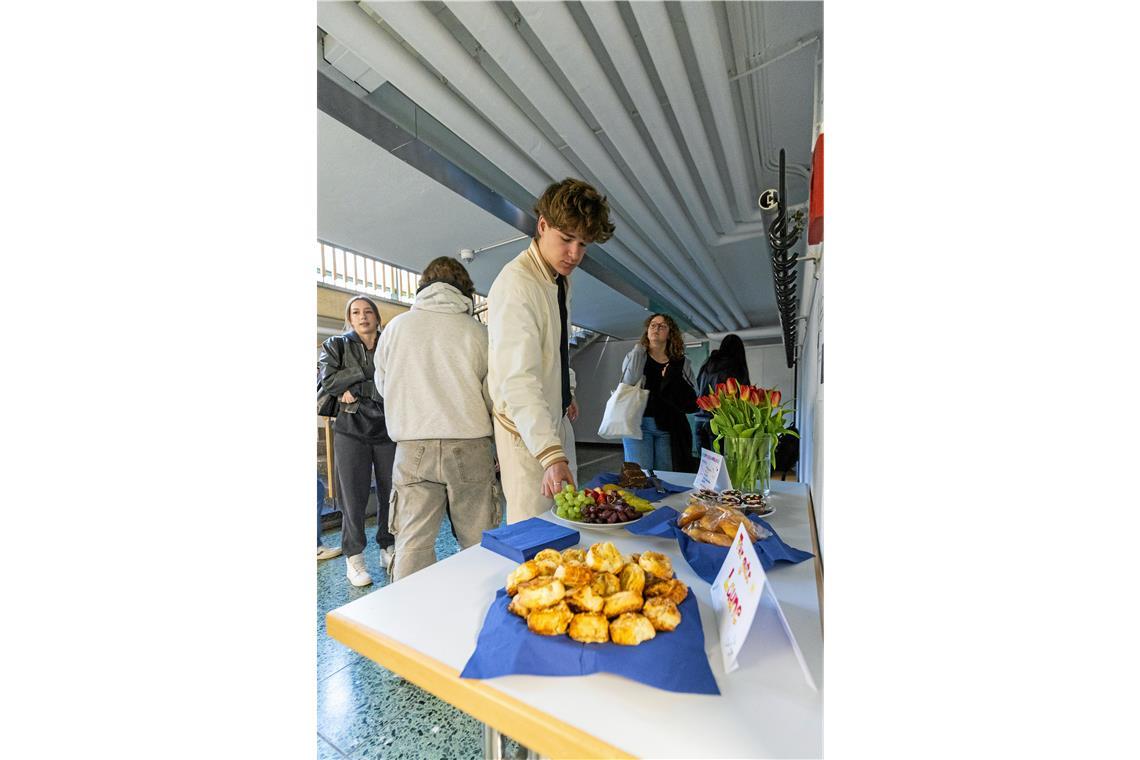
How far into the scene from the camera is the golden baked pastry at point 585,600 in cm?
58

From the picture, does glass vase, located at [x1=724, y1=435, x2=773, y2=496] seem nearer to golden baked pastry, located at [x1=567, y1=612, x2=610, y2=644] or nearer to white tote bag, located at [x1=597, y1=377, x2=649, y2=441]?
golden baked pastry, located at [x1=567, y1=612, x2=610, y2=644]

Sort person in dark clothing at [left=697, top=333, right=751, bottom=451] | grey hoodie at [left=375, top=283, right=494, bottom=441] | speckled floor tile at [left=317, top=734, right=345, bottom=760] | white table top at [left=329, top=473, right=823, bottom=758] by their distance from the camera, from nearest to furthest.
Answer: white table top at [left=329, top=473, right=823, bottom=758]
speckled floor tile at [left=317, top=734, right=345, bottom=760]
grey hoodie at [left=375, top=283, right=494, bottom=441]
person in dark clothing at [left=697, top=333, right=751, bottom=451]

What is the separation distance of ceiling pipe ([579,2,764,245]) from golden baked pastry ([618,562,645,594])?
1425 millimetres

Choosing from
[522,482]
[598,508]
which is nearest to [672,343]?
[522,482]

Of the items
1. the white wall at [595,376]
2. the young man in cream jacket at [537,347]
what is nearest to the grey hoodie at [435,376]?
the young man in cream jacket at [537,347]

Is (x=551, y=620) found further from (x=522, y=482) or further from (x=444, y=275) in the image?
(x=444, y=275)

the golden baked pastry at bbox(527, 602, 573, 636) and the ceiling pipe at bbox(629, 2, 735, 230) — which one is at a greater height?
the ceiling pipe at bbox(629, 2, 735, 230)

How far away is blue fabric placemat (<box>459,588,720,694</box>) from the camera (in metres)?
0.48

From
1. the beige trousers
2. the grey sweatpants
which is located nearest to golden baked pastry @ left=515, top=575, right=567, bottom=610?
the beige trousers

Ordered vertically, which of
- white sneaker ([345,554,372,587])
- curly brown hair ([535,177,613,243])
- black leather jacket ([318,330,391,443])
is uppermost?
curly brown hair ([535,177,613,243])

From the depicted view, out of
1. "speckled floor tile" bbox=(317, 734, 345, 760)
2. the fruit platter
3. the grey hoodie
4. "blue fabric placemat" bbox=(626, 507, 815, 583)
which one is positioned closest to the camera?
"blue fabric placemat" bbox=(626, 507, 815, 583)
